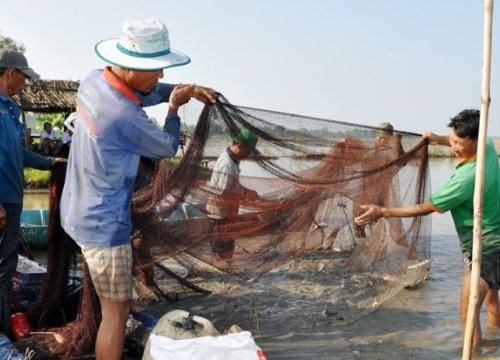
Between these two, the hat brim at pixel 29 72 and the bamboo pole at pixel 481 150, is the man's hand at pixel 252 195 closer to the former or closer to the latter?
the bamboo pole at pixel 481 150

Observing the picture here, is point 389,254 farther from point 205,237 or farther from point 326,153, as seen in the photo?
point 205,237

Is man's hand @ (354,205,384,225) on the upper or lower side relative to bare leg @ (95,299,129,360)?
upper

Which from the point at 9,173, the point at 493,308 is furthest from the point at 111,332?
the point at 493,308

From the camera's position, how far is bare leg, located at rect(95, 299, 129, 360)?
3.06m

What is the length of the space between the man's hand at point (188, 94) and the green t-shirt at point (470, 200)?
182 cm

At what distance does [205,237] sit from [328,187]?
3.60 ft

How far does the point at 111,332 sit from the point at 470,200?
8.89ft

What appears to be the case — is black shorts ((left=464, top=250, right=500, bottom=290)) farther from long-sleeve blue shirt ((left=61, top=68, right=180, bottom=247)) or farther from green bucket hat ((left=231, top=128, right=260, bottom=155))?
long-sleeve blue shirt ((left=61, top=68, right=180, bottom=247))

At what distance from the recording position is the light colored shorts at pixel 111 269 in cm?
298

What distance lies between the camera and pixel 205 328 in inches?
130

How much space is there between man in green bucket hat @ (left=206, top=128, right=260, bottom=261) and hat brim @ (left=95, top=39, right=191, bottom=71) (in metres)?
1.16

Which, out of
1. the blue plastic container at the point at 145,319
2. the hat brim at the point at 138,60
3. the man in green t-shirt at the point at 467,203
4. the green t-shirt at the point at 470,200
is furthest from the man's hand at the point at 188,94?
the green t-shirt at the point at 470,200

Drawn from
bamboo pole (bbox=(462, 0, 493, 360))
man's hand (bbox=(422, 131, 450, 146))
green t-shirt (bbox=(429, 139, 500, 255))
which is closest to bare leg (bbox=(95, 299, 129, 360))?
bamboo pole (bbox=(462, 0, 493, 360))

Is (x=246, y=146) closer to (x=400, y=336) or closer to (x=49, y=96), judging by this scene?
(x=400, y=336)
